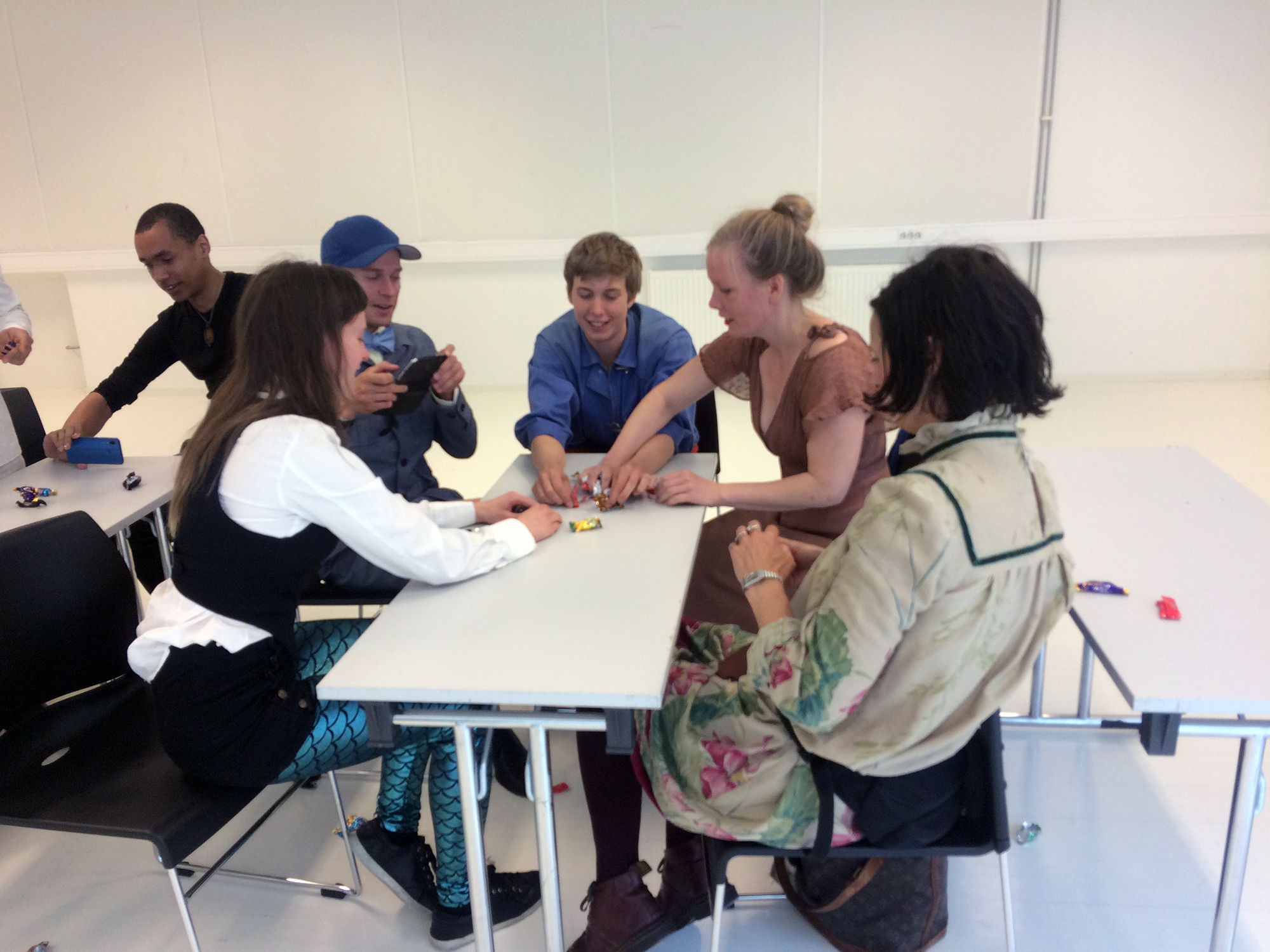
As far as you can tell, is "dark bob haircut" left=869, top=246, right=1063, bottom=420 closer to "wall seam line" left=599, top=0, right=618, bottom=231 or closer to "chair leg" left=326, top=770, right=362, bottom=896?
"chair leg" left=326, top=770, right=362, bottom=896

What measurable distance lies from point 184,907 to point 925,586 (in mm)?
1381

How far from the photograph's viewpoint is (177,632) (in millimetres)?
1551

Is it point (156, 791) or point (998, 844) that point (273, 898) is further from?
point (998, 844)

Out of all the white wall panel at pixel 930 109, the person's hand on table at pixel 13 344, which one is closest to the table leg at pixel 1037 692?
the person's hand on table at pixel 13 344

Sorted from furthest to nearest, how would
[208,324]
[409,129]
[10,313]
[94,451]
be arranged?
[409,129] → [10,313] → [208,324] → [94,451]

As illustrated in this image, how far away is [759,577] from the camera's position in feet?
5.00

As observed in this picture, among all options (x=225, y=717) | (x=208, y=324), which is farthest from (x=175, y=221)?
(x=225, y=717)

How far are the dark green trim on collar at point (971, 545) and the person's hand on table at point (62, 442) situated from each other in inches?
94.6

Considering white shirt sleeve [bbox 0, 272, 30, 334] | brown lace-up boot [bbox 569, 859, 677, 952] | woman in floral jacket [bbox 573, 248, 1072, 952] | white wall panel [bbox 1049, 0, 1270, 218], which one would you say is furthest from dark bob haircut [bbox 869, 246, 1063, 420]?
white wall panel [bbox 1049, 0, 1270, 218]

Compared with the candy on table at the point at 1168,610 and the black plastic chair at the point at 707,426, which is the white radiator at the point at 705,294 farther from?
the candy on table at the point at 1168,610

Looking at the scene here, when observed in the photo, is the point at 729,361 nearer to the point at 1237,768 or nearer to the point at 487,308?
the point at 1237,768

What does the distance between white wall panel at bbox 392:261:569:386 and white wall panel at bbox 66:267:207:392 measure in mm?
1830

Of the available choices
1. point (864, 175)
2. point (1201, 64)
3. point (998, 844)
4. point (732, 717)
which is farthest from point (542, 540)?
point (1201, 64)

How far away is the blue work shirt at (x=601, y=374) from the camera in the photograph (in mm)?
2531
